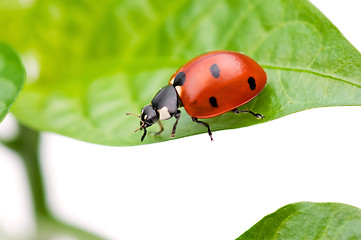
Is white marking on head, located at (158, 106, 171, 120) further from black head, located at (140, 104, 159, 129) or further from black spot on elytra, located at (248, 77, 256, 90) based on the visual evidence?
black spot on elytra, located at (248, 77, 256, 90)

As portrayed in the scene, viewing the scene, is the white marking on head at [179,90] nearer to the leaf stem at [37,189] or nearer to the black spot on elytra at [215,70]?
the black spot on elytra at [215,70]

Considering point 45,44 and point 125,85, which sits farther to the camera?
point 45,44

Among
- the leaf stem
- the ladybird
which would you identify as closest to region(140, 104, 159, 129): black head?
the ladybird

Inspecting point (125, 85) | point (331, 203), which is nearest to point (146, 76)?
point (125, 85)

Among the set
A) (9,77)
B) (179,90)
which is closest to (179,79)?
(179,90)

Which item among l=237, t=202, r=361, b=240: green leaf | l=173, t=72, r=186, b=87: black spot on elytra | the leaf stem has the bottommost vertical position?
l=237, t=202, r=361, b=240: green leaf

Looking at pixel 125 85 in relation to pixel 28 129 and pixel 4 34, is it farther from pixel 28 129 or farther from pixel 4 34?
pixel 4 34

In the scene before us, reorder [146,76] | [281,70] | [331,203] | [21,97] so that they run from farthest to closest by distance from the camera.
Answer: [21,97] < [146,76] < [281,70] < [331,203]
